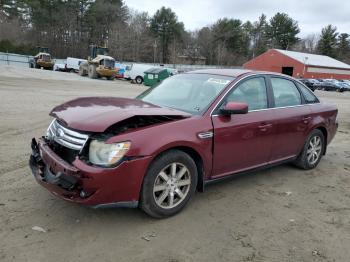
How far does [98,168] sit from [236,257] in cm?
152

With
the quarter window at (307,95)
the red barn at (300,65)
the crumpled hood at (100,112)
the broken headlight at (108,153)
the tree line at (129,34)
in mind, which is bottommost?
the broken headlight at (108,153)

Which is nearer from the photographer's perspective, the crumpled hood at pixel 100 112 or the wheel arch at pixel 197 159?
the crumpled hood at pixel 100 112

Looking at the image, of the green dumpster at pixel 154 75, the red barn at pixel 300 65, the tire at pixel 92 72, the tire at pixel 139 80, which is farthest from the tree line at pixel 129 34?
the green dumpster at pixel 154 75

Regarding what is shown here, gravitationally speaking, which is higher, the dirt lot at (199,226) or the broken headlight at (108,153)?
the broken headlight at (108,153)

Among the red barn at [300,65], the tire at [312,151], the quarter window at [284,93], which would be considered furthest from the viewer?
the red barn at [300,65]

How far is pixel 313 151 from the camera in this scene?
19.5ft

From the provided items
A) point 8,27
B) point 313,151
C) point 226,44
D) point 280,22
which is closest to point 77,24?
point 8,27

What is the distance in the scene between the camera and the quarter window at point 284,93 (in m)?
5.18

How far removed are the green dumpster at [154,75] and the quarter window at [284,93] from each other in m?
26.9

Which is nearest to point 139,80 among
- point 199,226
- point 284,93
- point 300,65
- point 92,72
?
point 92,72

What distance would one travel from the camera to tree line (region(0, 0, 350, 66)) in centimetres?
6969

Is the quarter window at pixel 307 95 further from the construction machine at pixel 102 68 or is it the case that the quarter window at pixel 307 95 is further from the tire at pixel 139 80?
the construction machine at pixel 102 68

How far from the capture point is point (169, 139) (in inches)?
144

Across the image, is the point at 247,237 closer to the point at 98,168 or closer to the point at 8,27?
the point at 98,168
